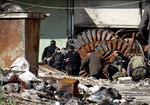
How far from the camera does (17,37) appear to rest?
50.8ft

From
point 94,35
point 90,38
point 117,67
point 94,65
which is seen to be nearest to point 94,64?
point 94,65

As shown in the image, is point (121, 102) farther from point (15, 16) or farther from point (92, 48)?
point (92, 48)

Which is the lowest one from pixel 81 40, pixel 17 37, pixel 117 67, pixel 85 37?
pixel 117 67

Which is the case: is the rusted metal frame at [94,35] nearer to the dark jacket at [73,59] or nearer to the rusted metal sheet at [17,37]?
the dark jacket at [73,59]

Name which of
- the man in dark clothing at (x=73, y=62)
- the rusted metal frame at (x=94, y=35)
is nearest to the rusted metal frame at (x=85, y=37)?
the rusted metal frame at (x=94, y=35)

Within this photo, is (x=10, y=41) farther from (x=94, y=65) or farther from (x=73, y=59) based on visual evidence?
(x=73, y=59)

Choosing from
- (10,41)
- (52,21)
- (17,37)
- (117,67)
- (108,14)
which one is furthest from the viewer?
(52,21)

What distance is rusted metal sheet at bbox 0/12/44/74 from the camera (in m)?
15.4

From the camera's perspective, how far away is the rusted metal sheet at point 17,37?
1538 centimetres

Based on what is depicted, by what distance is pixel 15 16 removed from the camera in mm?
15414

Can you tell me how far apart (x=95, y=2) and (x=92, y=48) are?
299 centimetres

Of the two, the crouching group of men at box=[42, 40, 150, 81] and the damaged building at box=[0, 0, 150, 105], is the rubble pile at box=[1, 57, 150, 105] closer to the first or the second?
the damaged building at box=[0, 0, 150, 105]

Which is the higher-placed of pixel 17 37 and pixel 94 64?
pixel 17 37

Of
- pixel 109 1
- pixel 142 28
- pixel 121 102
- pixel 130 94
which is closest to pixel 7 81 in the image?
pixel 121 102
